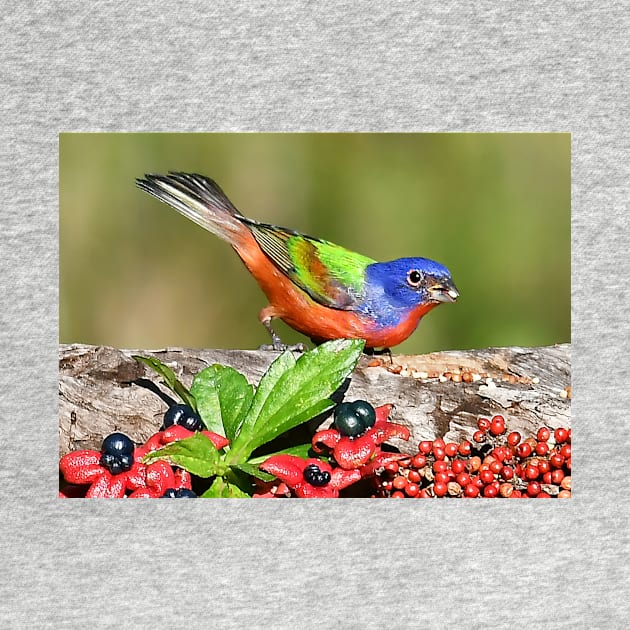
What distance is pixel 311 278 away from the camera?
2.40 meters

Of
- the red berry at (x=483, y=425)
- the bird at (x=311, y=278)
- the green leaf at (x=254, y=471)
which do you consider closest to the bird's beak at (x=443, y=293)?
the bird at (x=311, y=278)

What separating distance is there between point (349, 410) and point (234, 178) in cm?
57

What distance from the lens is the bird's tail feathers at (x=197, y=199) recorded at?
2.34 metres

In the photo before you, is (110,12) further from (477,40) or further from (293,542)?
(293,542)

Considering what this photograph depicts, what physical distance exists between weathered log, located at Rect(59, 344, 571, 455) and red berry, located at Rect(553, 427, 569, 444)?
0.01 m

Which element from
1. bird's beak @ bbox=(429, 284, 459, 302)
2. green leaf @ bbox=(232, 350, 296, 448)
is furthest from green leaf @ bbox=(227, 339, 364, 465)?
bird's beak @ bbox=(429, 284, 459, 302)

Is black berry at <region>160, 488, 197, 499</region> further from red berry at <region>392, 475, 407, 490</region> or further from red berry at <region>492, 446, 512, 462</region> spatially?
red berry at <region>492, 446, 512, 462</region>

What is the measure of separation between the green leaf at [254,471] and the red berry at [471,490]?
1.41ft

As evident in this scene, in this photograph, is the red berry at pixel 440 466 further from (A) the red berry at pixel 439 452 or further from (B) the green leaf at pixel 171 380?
(B) the green leaf at pixel 171 380

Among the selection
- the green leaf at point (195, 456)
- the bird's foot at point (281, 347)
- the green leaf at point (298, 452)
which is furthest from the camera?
the bird's foot at point (281, 347)

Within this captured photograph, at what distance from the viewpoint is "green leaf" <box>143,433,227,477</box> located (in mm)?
2189

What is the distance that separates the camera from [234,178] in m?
2.33

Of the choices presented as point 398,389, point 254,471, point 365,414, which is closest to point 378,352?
point 398,389

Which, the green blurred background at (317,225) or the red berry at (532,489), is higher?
the green blurred background at (317,225)
